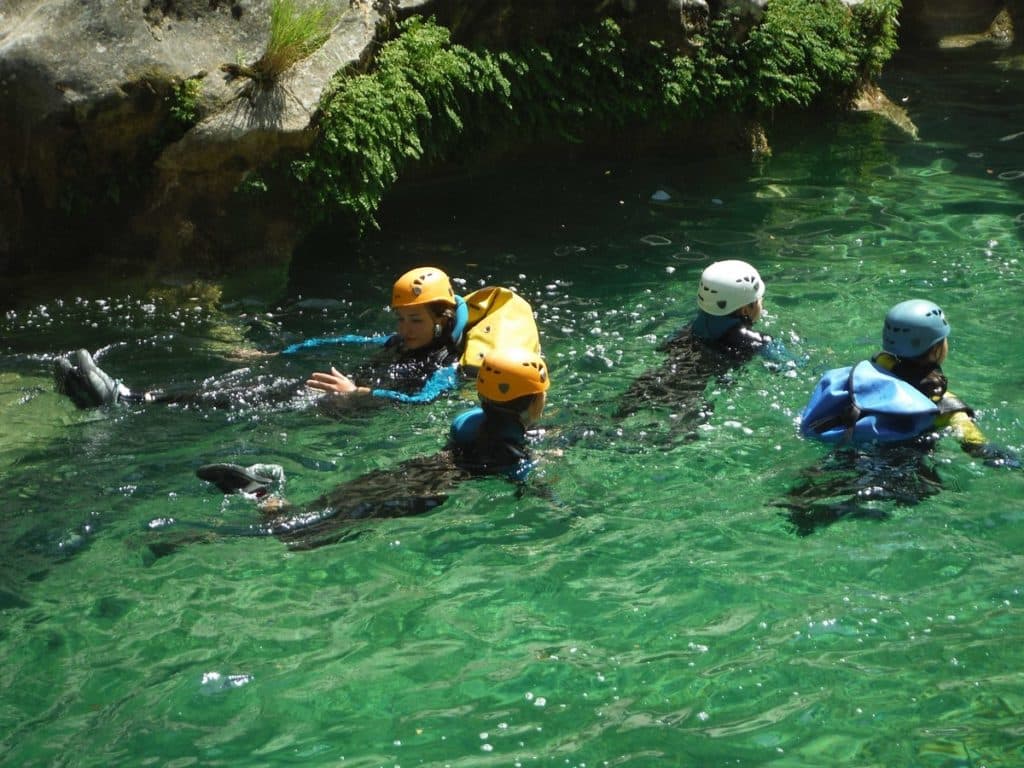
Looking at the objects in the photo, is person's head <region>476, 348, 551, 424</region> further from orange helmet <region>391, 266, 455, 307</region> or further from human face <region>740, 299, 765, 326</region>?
human face <region>740, 299, 765, 326</region>

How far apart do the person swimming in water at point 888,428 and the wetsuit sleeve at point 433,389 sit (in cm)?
239

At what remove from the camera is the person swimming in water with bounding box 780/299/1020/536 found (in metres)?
6.44

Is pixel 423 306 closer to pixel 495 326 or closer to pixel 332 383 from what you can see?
pixel 495 326

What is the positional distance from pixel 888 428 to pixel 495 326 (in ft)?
9.28

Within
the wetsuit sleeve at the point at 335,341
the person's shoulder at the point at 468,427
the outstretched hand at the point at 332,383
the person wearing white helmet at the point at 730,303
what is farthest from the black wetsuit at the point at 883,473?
the wetsuit sleeve at the point at 335,341

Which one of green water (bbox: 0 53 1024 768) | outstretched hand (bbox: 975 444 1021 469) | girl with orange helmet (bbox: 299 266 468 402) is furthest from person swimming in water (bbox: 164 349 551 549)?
outstretched hand (bbox: 975 444 1021 469)

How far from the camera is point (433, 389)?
7.90 metres

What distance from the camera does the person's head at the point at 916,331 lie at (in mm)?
6641

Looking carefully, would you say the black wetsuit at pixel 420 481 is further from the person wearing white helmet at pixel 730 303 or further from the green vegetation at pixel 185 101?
the green vegetation at pixel 185 101

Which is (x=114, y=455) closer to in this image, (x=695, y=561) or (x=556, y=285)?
(x=695, y=561)

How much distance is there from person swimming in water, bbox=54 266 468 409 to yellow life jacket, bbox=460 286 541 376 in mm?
125

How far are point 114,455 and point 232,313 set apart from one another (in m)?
2.86

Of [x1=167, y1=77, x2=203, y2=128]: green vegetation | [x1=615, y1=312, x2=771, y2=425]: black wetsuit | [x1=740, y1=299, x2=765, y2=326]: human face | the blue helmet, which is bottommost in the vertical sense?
[x1=615, y1=312, x2=771, y2=425]: black wetsuit

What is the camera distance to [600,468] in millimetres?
7203
